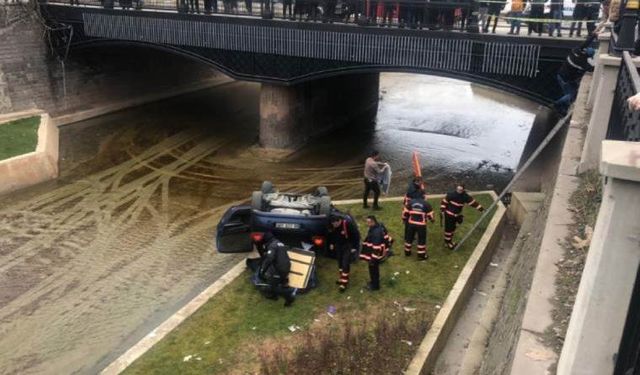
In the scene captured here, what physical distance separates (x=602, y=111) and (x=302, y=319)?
18.8 ft

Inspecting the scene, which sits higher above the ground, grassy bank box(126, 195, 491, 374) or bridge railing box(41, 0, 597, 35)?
bridge railing box(41, 0, 597, 35)

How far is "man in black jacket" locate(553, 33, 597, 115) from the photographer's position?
45.5ft

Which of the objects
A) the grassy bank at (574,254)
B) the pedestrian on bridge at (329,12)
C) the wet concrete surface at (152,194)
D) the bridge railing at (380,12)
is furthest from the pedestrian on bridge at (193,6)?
the grassy bank at (574,254)

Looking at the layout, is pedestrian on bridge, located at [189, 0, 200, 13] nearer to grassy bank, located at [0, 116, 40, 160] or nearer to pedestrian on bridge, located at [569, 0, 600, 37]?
grassy bank, located at [0, 116, 40, 160]

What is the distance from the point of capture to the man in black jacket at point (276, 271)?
901 cm

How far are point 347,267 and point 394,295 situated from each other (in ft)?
3.25

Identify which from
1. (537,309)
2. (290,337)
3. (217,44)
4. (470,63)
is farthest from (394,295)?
(217,44)

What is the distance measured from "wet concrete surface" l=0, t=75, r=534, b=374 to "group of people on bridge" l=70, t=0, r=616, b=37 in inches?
199

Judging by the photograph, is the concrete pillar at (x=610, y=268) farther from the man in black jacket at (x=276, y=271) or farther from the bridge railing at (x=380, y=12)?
the bridge railing at (x=380, y=12)

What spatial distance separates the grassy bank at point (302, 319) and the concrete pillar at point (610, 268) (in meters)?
4.51

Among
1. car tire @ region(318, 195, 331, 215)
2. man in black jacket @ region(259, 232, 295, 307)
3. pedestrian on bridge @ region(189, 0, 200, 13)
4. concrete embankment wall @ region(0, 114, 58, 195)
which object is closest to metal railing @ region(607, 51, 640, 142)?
car tire @ region(318, 195, 331, 215)

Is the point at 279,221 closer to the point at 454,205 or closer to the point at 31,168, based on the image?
the point at 454,205

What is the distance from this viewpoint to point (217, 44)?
19.2 meters

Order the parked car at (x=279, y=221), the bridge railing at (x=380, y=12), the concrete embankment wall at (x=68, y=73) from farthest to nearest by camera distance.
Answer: the concrete embankment wall at (x=68, y=73), the bridge railing at (x=380, y=12), the parked car at (x=279, y=221)
